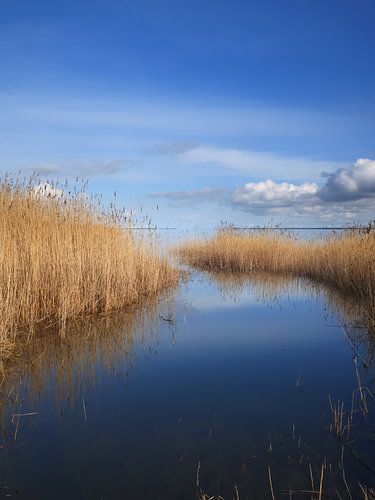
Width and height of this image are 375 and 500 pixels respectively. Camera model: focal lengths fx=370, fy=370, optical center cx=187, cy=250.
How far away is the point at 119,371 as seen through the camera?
3.97 m

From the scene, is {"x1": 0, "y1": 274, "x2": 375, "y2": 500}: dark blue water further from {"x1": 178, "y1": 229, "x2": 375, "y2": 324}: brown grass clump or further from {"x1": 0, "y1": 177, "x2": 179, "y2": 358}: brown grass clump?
{"x1": 178, "y1": 229, "x2": 375, "y2": 324}: brown grass clump

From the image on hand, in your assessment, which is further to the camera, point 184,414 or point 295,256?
point 295,256

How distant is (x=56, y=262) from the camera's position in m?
5.66

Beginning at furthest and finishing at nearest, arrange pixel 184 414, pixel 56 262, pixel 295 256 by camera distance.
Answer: pixel 295 256
pixel 56 262
pixel 184 414

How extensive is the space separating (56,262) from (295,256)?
31.4 ft

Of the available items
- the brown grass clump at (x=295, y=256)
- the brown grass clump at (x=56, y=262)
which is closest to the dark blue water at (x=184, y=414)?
the brown grass clump at (x=56, y=262)

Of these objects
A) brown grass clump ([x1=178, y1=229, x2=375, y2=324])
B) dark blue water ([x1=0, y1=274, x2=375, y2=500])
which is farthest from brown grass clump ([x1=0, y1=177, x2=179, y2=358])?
brown grass clump ([x1=178, y1=229, x2=375, y2=324])

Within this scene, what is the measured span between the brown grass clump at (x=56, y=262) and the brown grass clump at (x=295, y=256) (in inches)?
186

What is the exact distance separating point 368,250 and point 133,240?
17.1ft

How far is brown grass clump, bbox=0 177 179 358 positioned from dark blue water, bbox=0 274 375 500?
1.62 ft

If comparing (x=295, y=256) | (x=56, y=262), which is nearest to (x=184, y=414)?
(x=56, y=262)

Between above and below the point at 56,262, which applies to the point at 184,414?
below

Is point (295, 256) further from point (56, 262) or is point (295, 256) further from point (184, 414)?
point (184, 414)

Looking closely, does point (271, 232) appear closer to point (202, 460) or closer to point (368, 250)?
point (368, 250)
